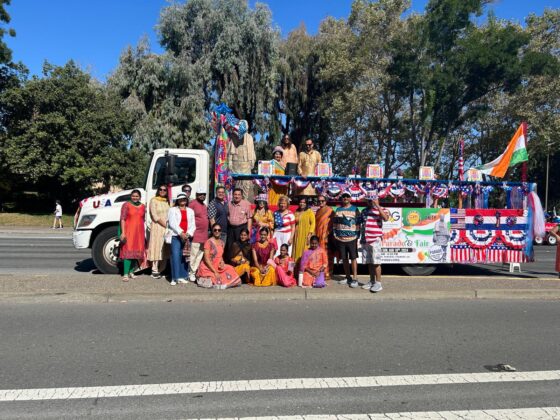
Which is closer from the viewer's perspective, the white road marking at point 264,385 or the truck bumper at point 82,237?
the white road marking at point 264,385

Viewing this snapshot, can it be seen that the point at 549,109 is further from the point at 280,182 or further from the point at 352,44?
the point at 280,182

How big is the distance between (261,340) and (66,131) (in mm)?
26223

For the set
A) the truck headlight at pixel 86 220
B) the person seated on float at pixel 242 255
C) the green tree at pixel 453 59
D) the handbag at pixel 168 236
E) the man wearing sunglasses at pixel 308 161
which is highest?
the green tree at pixel 453 59

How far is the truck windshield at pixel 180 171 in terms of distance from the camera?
9.39 metres

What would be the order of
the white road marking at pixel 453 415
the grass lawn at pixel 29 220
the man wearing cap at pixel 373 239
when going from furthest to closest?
the grass lawn at pixel 29 220 → the man wearing cap at pixel 373 239 → the white road marking at pixel 453 415

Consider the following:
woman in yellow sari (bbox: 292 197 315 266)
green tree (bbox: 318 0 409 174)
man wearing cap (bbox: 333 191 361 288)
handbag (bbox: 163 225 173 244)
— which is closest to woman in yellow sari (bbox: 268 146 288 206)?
woman in yellow sari (bbox: 292 197 315 266)

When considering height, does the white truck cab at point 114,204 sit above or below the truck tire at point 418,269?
above

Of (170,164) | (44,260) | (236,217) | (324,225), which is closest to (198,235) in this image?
(236,217)

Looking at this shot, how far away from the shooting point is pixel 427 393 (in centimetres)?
392

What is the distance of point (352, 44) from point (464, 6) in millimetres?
6752

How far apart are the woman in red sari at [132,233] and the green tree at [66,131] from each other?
67.7 ft

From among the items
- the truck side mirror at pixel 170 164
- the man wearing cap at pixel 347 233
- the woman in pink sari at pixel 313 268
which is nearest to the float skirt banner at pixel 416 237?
the man wearing cap at pixel 347 233

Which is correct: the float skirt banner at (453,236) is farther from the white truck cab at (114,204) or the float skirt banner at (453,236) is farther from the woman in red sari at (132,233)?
the woman in red sari at (132,233)

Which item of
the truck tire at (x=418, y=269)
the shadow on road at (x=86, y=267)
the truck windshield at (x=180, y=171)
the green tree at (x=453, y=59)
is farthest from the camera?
the green tree at (x=453, y=59)
